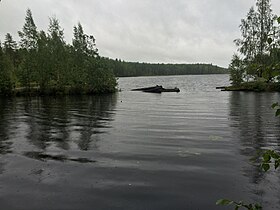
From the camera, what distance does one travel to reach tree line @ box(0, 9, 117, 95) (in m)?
56.6

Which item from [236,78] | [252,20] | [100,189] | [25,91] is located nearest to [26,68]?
[25,91]

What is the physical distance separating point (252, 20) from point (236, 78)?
44.5 ft

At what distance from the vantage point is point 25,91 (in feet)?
184

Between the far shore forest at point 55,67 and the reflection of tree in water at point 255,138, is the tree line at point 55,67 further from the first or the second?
the reflection of tree in water at point 255,138

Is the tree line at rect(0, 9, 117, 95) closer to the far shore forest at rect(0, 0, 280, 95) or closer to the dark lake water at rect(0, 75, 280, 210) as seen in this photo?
the far shore forest at rect(0, 0, 280, 95)

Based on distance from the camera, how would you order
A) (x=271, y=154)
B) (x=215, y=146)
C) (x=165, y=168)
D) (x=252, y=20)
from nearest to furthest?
1. (x=271, y=154)
2. (x=165, y=168)
3. (x=215, y=146)
4. (x=252, y=20)

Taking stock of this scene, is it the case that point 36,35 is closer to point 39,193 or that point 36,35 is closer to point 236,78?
point 236,78

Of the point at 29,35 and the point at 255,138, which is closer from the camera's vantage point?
the point at 255,138

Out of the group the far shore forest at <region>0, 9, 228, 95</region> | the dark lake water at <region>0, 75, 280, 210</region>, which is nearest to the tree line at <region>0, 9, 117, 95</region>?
the far shore forest at <region>0, 9, 228, 95</region>

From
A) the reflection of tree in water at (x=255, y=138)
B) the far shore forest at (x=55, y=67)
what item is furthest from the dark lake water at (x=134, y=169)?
the far shore forest at (x=55, y=67)

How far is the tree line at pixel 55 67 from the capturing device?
5662 centimetres

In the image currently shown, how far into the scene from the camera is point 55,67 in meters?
59.1

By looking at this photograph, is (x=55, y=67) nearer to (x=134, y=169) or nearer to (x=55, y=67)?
(x=55, y=67)

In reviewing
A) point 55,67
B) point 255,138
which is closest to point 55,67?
point 55,67
